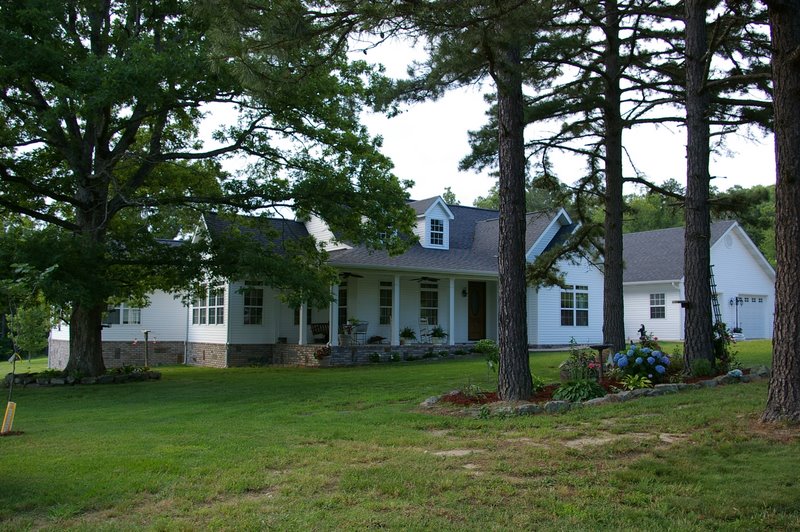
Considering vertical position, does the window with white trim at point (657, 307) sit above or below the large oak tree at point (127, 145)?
below

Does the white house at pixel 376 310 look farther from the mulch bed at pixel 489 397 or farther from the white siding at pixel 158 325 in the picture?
the mulch bed at pixel 489 397

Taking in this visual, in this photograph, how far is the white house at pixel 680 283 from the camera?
1136 inches

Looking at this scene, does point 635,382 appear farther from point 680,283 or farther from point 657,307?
point 657,307

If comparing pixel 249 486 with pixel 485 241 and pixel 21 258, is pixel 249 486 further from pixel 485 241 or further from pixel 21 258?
pixel 485 241

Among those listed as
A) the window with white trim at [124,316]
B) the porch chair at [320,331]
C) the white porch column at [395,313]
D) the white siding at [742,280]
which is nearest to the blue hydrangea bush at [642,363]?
the white porch column at [395,313]

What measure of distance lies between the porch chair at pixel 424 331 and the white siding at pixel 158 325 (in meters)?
9.29

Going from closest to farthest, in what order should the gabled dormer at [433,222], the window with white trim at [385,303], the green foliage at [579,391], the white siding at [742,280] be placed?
1. the green foliage at [579,391]
2. the window with white trim at [385,303]
3. the gabled dormer at [433,222]
4. the white siding at [742,280]

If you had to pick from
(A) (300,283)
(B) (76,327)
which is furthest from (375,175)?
(B) (76,327)

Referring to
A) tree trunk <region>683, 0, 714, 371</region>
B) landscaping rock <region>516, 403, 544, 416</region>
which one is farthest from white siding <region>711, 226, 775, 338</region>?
landscaping rock <region>516, 403, 544, 416</region>

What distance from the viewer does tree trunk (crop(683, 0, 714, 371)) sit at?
38.1 feet

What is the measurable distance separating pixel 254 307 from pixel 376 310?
4.23m

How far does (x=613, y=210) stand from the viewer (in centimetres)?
1389

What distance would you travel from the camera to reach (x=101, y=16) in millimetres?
15453

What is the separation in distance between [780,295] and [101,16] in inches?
595
